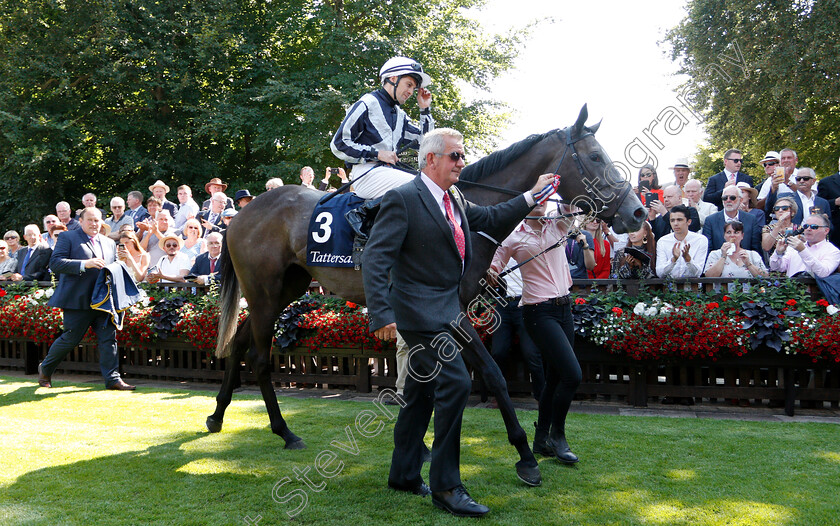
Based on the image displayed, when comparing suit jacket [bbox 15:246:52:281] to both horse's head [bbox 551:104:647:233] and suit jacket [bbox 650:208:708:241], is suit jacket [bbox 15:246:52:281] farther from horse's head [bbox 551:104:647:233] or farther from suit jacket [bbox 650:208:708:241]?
suit jacket [bbox 650:208:708:241]

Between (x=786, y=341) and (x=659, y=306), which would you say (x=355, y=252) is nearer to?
(x=659, y=306)

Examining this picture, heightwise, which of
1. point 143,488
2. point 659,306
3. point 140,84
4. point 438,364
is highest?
point 140,84

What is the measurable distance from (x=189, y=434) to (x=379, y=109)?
352 cm

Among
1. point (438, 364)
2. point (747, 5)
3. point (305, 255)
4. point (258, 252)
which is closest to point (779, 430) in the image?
point (438, 364)

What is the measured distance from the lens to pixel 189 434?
602 centimetres

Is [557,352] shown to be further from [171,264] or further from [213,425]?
[171,264]

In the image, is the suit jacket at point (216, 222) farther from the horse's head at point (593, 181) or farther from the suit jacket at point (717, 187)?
the suit jacket at point (717, 187)

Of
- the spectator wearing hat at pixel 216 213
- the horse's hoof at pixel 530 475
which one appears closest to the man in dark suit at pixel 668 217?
the horse's hoof at pixel 530 475

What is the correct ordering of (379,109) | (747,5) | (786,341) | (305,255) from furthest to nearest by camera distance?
(747,5) → (786,341) → (305,255) → (379,109)

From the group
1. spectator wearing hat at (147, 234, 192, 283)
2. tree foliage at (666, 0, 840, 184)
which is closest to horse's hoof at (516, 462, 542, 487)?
spectator wearing hat at (147, 234, 192, 283)

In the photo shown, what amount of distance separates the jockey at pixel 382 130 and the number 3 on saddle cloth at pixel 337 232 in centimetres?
17

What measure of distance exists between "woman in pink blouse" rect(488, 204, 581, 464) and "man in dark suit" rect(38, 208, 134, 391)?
6.07 m

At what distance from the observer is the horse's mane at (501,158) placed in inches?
203

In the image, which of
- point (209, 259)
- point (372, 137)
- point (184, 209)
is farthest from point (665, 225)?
point (184, 209)
